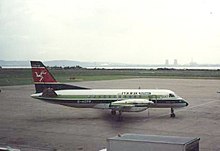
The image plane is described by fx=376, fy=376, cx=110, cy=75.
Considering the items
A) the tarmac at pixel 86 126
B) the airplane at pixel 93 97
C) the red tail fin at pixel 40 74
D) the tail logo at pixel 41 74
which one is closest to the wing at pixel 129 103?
the airplane at pixel 93 97

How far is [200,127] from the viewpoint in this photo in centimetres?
3897

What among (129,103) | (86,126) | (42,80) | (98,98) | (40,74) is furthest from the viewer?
(40,74)

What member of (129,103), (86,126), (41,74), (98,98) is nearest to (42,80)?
(41,74)

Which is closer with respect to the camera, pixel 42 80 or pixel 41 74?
pixel 42 80

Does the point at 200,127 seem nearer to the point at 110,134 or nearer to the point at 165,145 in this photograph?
the point at 110,134

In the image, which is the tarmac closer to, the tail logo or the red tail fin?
the red tail fin

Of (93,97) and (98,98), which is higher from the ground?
(93,97)

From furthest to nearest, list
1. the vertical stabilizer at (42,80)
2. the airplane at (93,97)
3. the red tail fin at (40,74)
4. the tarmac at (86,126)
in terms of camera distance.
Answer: the red tail fin at (40,74)
the vertical stabilizer at (42,80)
the airplane at (93,97)
the tarmac at (86,126)

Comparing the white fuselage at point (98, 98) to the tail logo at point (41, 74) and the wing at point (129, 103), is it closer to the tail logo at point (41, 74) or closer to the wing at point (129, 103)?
the wing at point (129, 103)

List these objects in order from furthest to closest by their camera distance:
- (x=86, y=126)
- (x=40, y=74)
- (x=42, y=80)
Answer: (x=40, y=74), (x=42, y=80), (x=86, y=126)

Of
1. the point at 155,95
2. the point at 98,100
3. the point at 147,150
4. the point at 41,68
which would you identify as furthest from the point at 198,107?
the point at 147,150

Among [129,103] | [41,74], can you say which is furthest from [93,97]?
[41,74]

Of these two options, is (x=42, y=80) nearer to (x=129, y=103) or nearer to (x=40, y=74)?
(x=40, y=74)

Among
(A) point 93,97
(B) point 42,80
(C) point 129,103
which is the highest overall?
(B) point 42,80
